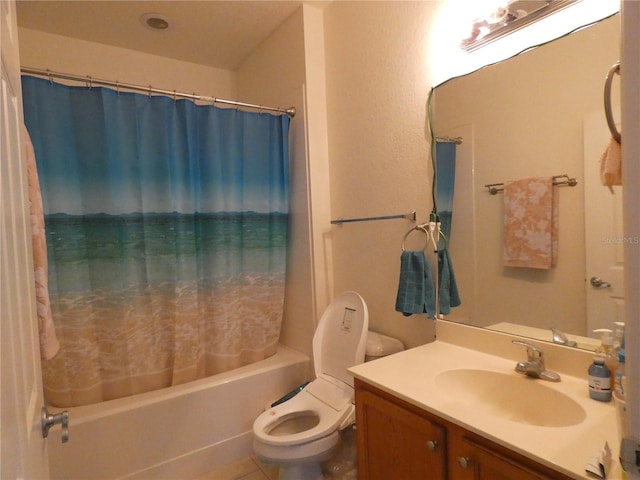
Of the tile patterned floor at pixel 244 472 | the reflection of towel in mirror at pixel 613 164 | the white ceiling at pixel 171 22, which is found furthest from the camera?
the white ceiling at pixel 171 22

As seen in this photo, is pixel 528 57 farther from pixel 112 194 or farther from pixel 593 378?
pixel 112 194

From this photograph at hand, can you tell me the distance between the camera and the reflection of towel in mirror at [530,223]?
1205 mm

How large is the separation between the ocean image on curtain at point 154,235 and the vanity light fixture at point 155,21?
59 cm

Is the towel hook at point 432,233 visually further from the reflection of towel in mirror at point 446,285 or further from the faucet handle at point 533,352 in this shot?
the faucet handle at point 533,352

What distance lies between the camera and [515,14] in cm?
122

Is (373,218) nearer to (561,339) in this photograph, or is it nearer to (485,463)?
(561,339)

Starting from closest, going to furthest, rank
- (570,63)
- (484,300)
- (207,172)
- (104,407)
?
(570,63) < (484,300) < (104,407) < (207,172)

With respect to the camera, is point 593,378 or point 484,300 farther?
point 484,300

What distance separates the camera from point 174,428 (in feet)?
6.05

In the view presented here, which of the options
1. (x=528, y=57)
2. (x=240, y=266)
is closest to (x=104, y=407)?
(x=240, y=266)

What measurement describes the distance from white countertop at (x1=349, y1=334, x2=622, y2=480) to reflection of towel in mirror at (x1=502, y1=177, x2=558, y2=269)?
36 cm

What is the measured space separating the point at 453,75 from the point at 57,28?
92.0 inches

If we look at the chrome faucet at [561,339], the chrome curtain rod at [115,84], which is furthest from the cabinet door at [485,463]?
the chrome curtain rod at [115,84]

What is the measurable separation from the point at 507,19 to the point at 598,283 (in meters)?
0.91
